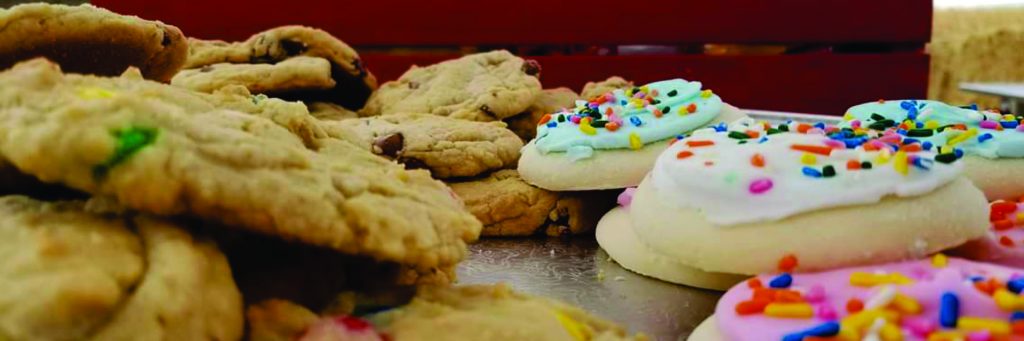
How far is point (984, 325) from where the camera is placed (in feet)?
3.48

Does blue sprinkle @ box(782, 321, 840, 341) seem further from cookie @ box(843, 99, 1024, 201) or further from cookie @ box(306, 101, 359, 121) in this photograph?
cookie @ box(306, 101, 359, 121)

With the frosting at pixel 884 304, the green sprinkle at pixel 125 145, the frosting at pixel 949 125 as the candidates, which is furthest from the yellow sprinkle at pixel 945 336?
the green sprinkle at pixel 125 145

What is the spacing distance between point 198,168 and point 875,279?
838 mm

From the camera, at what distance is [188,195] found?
0.95 metres

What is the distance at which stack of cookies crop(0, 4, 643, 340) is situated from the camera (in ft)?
2.98

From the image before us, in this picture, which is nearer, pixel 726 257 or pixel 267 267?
pixel 267 267

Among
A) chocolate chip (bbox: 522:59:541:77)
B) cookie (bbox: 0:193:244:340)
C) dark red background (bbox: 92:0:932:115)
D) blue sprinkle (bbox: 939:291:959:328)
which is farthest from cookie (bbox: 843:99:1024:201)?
dark red background (bbox: 92:0:932:115)

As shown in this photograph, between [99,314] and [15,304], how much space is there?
0.07m

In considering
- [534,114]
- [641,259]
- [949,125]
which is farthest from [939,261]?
[534,114]

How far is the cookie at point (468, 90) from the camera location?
2.46 metres

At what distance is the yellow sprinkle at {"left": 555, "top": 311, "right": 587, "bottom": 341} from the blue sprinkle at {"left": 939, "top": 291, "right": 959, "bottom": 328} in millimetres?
427

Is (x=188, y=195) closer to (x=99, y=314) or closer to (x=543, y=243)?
(x=99, y=314)

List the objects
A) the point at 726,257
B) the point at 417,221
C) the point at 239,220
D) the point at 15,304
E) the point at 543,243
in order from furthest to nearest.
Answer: the point at 543,243
the point at 726,257
the point at 417,221
the point at 239,220
the point at 15,304

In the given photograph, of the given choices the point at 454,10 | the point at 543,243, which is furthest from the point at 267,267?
the point at 454,10
